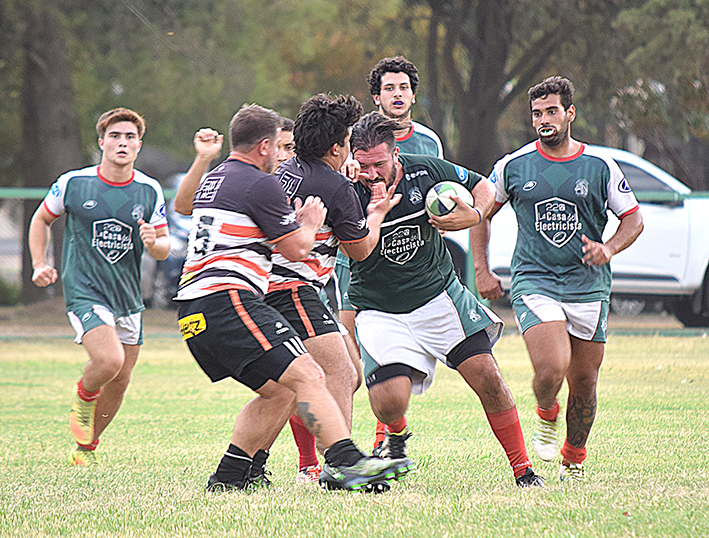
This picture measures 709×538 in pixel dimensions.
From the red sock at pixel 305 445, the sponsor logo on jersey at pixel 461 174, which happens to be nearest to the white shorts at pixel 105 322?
the red sock at pixel 305 445

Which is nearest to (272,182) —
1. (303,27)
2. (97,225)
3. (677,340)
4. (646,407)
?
(97,225)

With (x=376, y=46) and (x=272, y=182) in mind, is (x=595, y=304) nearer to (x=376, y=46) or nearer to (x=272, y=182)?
(x=272, y=182)

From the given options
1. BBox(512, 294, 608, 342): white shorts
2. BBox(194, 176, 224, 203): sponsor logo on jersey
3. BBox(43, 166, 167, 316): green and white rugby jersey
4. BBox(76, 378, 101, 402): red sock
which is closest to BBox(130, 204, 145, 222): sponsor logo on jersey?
BBox(43, 166, 167, 316): green and white rugby jersey

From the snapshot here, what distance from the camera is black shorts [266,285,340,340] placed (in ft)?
17.8

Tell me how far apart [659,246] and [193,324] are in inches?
428

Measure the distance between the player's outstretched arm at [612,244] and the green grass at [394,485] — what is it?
123 cm

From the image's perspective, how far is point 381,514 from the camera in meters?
4.48

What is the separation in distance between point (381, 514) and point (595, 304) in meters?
2.21

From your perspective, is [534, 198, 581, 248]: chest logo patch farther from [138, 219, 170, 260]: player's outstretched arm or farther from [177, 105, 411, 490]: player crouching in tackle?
[138, 219, 170, 260]: player's outstretched arm

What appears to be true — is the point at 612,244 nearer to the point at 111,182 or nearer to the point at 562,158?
the point at 562,158

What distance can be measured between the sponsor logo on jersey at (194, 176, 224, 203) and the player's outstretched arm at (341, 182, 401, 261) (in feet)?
2.37

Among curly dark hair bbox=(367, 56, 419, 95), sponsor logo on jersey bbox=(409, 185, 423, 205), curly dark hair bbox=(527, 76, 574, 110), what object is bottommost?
sponsor logo on jersey bbox=(409, 185, 423, 205)

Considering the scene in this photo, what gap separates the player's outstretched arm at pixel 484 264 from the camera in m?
6.24

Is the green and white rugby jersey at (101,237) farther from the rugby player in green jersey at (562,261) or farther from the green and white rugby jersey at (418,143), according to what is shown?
the rugby player in green jersey at (562,261)
